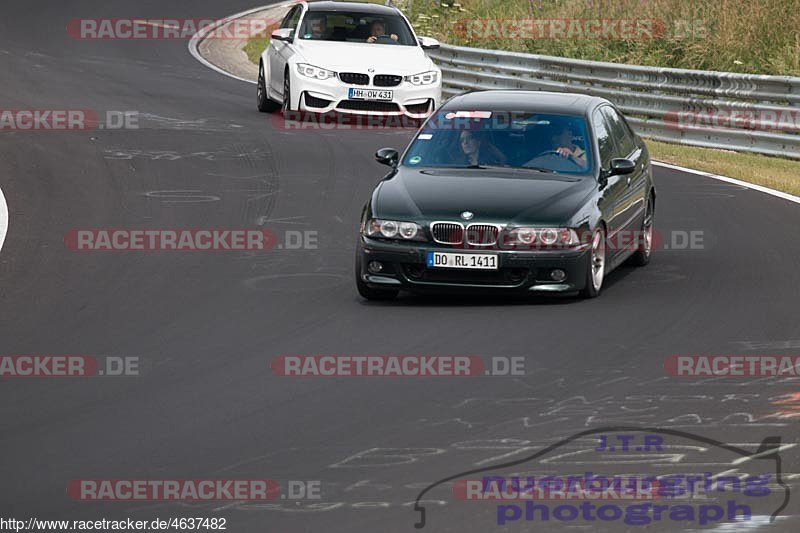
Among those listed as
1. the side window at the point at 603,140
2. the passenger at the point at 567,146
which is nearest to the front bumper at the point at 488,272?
the passenger at the point at 567,146

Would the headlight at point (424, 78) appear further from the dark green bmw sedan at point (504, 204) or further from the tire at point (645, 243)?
the dark green bmw sedan at point (504, 204)

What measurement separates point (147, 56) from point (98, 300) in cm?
2121

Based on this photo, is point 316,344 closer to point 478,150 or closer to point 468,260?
point 468,260

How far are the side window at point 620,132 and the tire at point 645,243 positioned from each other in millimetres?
536

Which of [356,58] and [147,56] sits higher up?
[356,58]

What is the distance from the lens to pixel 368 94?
23.0 metres

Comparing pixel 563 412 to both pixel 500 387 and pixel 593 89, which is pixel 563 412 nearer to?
pixel 500 387

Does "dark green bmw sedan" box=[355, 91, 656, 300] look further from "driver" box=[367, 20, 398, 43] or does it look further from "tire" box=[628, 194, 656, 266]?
"driver" box=[367, 20, 398, 43]

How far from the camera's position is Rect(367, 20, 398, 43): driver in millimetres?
24078

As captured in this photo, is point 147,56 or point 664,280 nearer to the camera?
point 664,280

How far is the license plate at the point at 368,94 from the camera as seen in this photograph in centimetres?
2300

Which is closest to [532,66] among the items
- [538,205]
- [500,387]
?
[538,205]

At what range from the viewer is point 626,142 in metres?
14.4

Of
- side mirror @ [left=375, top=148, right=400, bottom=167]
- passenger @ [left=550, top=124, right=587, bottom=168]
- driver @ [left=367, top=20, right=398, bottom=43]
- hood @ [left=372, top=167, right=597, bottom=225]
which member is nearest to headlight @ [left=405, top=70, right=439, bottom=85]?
driver @ [left=367, top=20, right=398, bottom=43]
